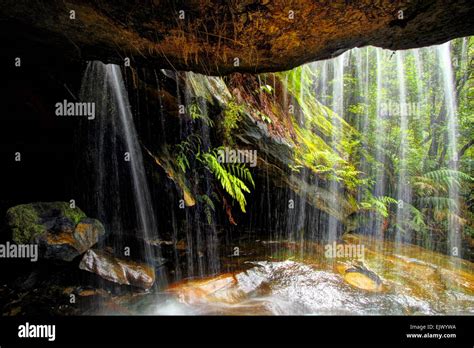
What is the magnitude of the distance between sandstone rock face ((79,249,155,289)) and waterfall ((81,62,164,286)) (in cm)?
34

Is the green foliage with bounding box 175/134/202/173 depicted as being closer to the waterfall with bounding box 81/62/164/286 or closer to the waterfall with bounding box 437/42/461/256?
the waterfall with bounding box 81/62/164/286

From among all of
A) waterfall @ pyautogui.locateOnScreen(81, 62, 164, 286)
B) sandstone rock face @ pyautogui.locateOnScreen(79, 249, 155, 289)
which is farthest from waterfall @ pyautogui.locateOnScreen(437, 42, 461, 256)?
sandstone rock face @ pyautogui.locateOnScreen(79, 249, 155, 289)

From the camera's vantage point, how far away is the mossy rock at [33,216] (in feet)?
14.4

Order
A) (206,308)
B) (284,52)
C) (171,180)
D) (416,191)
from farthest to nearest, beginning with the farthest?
1. (416,191)
2. (171,180)
3. (206,308)
4. (284,52)

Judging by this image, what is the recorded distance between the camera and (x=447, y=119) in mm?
12398

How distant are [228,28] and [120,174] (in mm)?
3996

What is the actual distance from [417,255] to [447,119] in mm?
7870

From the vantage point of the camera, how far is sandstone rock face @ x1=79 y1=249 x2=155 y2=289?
4.55 meters

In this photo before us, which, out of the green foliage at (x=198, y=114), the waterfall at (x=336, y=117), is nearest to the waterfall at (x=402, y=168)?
the waterfall at (x=336, y=117)

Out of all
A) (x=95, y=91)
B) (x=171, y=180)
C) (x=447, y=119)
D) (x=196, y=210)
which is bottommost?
(x=196, y=210)
